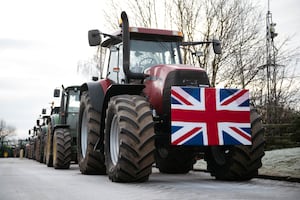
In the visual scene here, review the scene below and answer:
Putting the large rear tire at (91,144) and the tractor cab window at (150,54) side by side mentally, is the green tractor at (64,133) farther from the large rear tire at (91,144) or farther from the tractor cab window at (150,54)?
the tractor cab window at (150,54)

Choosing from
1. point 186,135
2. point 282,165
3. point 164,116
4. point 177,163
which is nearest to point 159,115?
point 164,116

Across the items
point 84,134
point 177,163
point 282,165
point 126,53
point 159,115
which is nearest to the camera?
point 159,115

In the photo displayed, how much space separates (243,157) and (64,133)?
7.33 meters

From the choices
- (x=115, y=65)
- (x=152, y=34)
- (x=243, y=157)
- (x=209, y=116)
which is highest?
(x=152, y=34)

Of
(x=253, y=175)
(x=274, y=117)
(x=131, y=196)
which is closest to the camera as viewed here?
(x=131, y=196)

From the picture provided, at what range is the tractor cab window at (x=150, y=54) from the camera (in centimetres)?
969

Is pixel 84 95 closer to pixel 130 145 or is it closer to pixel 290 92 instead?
pixel 130 145

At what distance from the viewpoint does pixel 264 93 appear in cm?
1852

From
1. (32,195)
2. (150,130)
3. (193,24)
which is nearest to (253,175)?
(150,130)

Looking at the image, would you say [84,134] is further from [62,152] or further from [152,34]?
[152,34]

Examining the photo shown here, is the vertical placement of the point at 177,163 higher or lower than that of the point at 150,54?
lower

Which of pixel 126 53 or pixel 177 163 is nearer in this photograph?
pixel 126 53

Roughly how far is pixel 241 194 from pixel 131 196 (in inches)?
56.9

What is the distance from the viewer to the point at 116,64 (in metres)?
10.3
